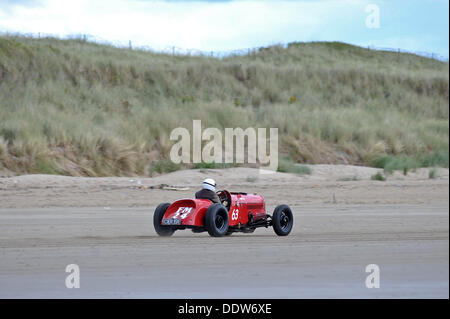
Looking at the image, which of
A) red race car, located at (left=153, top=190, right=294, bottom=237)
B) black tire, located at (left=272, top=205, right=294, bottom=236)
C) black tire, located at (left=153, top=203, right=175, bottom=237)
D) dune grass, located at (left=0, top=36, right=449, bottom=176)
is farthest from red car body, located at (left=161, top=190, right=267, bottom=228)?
dune grass, located at (left=0, top=36, right=449, bottom=176)

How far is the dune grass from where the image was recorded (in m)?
27.6

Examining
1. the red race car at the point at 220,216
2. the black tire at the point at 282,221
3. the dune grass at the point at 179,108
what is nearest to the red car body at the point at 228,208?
the red race car at the point at 220,216

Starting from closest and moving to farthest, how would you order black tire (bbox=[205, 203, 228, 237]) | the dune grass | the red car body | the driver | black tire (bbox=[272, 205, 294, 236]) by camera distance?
black tire (bbox=[205, 203, 228, 237]) → the red car body → the driver → black tire (bbox=[272, 205, 294, 236]) → the dune grass

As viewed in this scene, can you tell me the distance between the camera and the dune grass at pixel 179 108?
2758 cm

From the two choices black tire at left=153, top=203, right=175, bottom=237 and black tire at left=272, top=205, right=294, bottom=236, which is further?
black tire at left=272, top=205, right=294, bottom=236

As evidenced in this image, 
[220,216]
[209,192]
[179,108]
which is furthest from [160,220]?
[179,108]

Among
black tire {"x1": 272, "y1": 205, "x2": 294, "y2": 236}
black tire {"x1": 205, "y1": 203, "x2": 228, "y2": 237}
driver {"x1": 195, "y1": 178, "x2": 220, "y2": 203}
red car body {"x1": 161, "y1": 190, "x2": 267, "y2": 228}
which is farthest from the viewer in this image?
black tire {"x1": 272, "y1": 205, "x2": 294, "y2": 236}

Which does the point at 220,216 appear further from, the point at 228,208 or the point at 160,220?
the point at 160,220

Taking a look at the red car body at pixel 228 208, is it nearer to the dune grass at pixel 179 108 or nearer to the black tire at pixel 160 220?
the black tire at pixel 160 220

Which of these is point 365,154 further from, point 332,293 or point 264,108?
point 332,293

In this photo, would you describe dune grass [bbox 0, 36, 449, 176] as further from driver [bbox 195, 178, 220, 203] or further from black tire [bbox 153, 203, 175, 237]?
driver [bbox 195, 178, 220, 203]

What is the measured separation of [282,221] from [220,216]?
5.21ft

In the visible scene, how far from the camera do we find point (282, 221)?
47.4 ft

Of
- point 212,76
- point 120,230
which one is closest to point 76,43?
point 212,76
